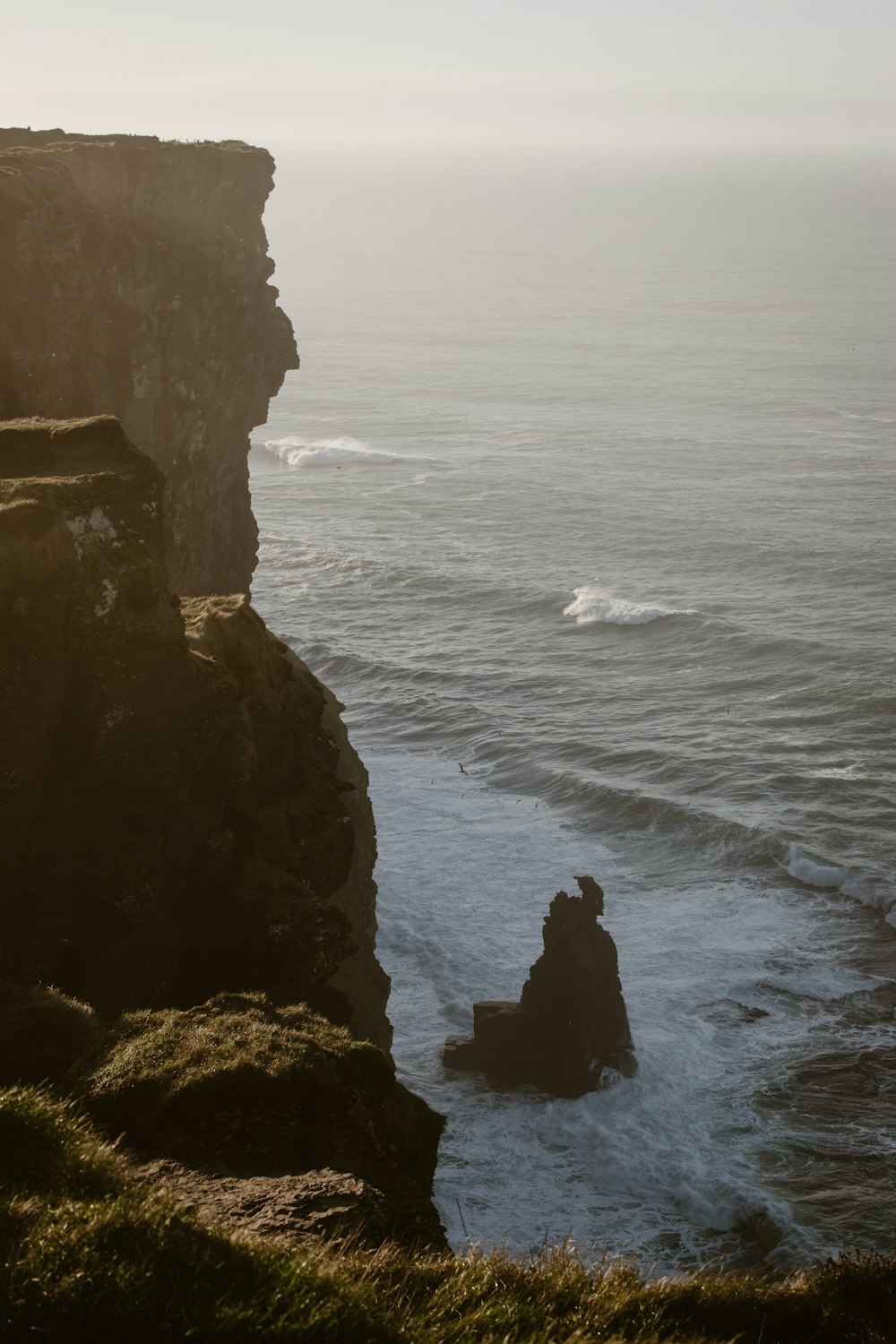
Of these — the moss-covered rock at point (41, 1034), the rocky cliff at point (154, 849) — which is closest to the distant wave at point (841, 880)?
the rocky cliff at point (154, 849)

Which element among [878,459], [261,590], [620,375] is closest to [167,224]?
[261,590]

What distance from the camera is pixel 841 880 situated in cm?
4812

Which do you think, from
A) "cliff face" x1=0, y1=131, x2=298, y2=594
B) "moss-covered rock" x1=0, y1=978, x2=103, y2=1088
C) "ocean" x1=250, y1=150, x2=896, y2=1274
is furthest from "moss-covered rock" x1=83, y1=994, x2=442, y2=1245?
"cliff face" x1=0, y1=131, x2=298, y2=594

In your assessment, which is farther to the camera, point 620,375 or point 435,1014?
point 620,375

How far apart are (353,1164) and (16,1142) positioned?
408cm

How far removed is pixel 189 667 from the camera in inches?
880

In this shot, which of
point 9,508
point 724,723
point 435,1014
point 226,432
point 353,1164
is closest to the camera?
point 353,1164

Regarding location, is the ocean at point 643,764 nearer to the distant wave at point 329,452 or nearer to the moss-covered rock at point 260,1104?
the distant wave at point 329,452

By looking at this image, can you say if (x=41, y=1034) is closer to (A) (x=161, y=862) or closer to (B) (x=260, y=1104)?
(B) (x=260, y=1104)

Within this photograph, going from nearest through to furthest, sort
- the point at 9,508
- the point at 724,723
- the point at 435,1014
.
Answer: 1. the point at 9,508
2. the point at 435,1014
3. the point at 724,723

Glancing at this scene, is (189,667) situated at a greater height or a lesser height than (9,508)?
lesser

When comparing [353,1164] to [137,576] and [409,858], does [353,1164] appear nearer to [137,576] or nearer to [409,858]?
[137,576]

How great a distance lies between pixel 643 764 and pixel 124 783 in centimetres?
4064

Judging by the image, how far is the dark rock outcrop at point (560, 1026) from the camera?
3641 cm
